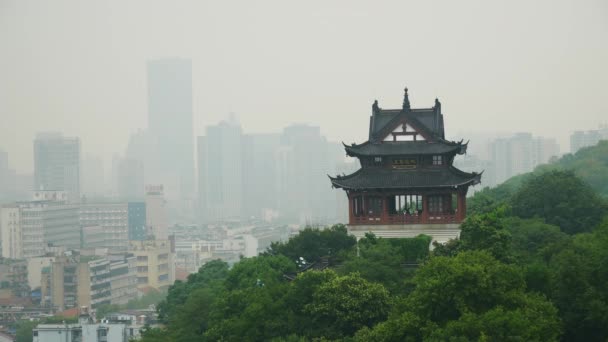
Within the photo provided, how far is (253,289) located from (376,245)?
3.23 meters

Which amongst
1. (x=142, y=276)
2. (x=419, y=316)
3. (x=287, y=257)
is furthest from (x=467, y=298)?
(x=142, y=276)

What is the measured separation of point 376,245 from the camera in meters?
32.2

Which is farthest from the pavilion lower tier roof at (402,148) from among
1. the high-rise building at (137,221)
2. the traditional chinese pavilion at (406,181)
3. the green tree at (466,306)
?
the high-rise building at (137,221)

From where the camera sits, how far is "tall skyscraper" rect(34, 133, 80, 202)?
172 m

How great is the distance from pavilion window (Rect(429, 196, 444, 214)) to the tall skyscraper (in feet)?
462

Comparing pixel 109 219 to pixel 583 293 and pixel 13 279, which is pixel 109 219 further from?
pixel 583 293

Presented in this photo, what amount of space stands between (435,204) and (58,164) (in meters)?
146

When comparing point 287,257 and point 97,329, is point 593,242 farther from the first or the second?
point 97,329

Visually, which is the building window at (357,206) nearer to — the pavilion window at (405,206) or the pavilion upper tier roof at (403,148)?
the pavilion window at (405,206)

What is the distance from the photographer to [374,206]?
114 ft

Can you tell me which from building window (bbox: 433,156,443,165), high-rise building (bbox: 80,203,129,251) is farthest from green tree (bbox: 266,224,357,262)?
high-rise building (bbox: 80,203,129,251)

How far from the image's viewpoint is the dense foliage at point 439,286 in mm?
23656

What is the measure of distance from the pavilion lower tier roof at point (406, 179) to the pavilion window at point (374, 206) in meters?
0.54

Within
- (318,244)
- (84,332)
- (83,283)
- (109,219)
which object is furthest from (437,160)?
(109,219)
